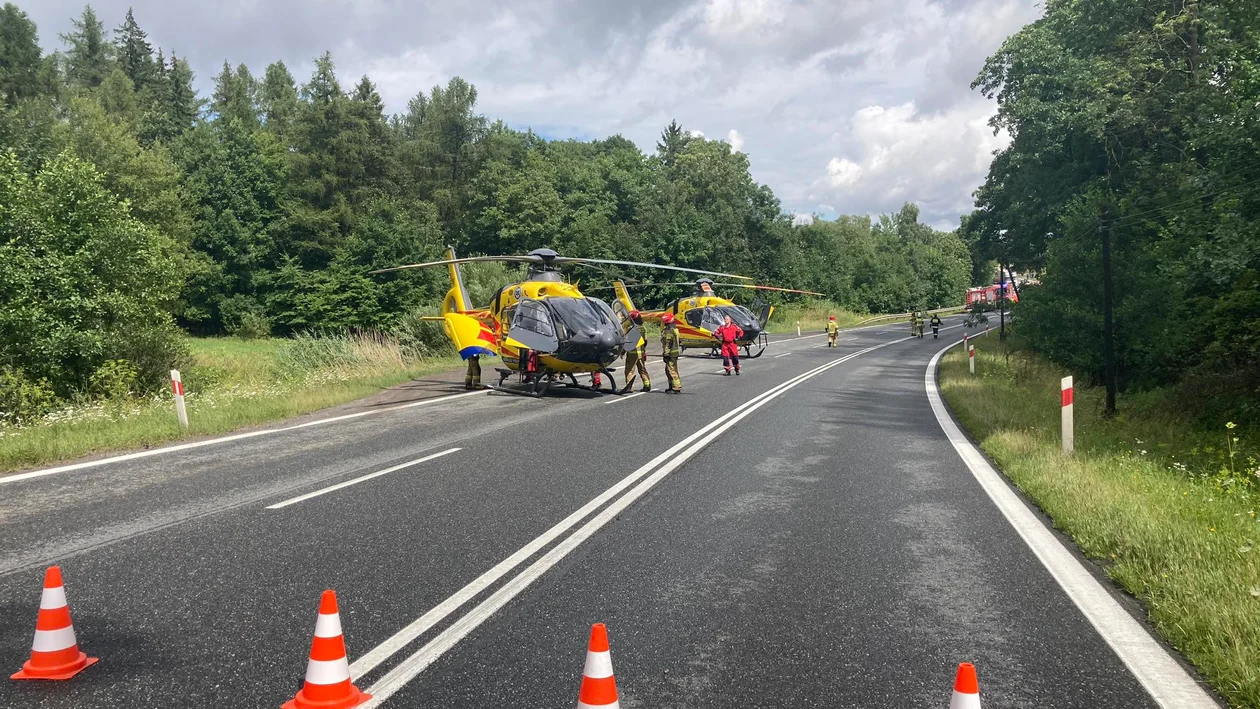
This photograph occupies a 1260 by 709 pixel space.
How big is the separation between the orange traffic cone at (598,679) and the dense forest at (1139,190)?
11.4 meters

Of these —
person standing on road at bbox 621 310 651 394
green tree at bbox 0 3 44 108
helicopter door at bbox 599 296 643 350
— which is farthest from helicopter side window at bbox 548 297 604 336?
green tree at bbox 0 3 44 108

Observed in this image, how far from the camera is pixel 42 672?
3.41 meters

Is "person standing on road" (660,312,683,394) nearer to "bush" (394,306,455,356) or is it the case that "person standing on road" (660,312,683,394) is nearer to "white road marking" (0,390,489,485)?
"white road marking" (0,390,489,485)

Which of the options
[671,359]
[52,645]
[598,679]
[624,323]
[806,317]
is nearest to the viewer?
[598,679]

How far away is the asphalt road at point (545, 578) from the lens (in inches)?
137

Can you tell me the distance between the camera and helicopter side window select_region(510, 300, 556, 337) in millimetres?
15891

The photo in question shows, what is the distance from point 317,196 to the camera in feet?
188

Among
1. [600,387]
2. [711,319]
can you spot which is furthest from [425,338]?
[600,387]

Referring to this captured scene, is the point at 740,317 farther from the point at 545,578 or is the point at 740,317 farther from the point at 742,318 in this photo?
the point at 545,578

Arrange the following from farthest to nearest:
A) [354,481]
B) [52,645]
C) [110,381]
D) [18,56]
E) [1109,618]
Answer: [18,56], [110,381], [354,481], [1109,618], [52,645]

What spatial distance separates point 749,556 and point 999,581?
5.34 feet

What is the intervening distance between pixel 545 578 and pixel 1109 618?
10.8ft

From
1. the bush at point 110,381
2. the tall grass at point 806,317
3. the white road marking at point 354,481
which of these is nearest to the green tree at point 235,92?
the tall grass at point 806,317

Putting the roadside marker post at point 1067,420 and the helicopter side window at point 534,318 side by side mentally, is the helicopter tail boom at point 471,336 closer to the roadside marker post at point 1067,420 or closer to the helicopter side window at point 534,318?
the helicopter side window at point 534,318
